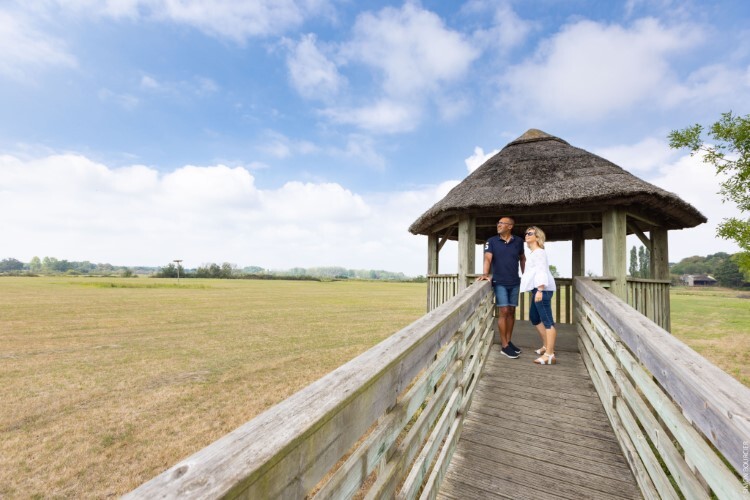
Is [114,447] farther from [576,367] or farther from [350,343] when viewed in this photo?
[350,343]

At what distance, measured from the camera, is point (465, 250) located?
6.54 m

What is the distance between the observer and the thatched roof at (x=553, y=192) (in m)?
5.61

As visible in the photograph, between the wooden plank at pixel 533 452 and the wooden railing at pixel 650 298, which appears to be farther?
the wooden railing at pixel 650 298

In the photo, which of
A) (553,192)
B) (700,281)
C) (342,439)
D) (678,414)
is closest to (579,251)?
(553,192)

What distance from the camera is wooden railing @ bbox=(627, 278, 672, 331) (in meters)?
5.97

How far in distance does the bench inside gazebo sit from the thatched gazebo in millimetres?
41

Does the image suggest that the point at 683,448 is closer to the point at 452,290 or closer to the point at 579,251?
the point at 452,290

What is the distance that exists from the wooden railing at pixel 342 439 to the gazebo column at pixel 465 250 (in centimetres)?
364

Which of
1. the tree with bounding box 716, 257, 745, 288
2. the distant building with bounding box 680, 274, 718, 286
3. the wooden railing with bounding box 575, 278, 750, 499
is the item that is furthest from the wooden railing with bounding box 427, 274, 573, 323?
the distant building with bounding box 680, 274, 718, 286

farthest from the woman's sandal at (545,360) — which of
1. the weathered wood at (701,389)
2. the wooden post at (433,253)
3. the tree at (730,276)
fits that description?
the tree at (730,276)

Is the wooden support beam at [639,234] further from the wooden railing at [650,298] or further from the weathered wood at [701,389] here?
the weathered wood at [701,389]

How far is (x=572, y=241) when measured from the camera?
9531 millimetres

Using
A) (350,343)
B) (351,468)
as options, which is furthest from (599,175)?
(350,343)

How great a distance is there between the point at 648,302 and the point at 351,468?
7467 mm
